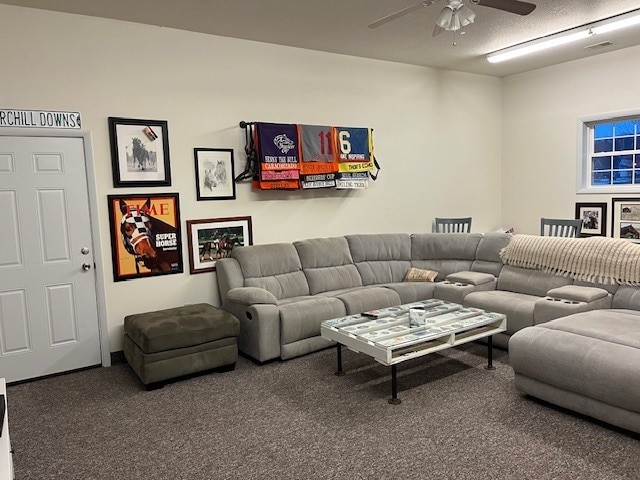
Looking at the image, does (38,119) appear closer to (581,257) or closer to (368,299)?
(368,299)

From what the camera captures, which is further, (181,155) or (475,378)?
(181,155)

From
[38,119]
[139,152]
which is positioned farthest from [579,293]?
[38,119]

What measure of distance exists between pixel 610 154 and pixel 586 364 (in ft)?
14.4

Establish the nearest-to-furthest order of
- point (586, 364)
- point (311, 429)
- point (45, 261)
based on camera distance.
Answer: point (586, 364) < point (311, 429) < point (45, 261)

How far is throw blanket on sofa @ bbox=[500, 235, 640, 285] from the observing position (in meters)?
4.01

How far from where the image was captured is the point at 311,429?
119 inches

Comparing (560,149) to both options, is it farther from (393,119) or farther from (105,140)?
(105,140)

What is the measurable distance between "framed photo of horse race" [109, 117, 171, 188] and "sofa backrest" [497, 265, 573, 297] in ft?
11.6

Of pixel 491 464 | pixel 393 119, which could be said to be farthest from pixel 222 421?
pixel 393 119

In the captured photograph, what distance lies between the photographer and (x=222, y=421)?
3.18 meters

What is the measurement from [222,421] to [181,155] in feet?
8.56

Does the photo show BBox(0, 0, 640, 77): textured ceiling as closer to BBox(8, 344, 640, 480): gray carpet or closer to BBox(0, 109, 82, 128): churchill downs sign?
BBox(0, 109, 82, 128): churchill downs sign

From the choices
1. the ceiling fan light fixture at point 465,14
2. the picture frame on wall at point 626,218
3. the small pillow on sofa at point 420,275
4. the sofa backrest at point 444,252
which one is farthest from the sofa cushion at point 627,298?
the ceiling fan light fixture at point 465,14

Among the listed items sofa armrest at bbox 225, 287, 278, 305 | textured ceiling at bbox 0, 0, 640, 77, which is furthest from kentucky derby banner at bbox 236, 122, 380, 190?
sofa armrest at bbox 225, 287, 278, 305
